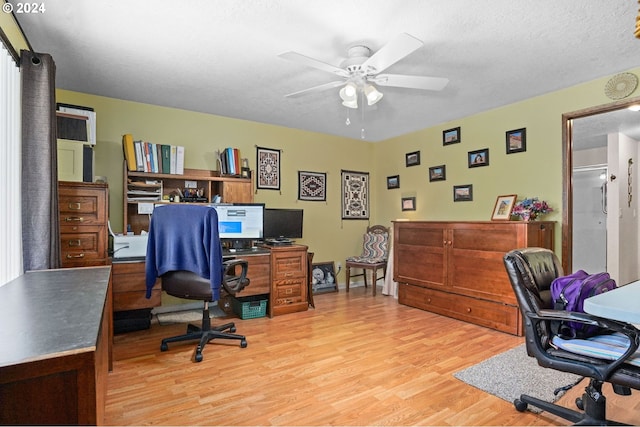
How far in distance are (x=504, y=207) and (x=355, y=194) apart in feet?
7.44

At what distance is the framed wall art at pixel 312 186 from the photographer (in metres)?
4.86

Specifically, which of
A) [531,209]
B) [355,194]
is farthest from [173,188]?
[531,209]

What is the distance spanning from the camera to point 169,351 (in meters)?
2.73

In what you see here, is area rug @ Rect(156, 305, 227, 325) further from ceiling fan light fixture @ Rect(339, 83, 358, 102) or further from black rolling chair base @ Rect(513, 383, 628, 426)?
black rolling chair base @ Rect(513, 383, 628, 426)

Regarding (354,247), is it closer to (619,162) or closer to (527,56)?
(527,56)

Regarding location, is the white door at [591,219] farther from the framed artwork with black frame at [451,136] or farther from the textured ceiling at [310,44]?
the textured ceiling at [310,44]

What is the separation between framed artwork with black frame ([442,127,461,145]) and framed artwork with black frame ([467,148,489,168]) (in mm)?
274

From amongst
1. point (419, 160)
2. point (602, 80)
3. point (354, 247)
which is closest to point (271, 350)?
point (354, 247)

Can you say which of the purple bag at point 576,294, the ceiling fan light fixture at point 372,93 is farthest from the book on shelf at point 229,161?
the purple bag at point 576,294

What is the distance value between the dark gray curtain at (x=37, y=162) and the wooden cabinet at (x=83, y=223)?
50cm

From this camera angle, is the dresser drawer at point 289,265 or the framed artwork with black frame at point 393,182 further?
the framed artwork with black frame at point 393,182

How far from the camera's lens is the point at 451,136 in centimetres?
434

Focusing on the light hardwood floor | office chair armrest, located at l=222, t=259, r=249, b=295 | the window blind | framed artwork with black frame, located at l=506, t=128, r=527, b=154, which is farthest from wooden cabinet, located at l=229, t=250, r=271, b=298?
framed artwork with black frame, located at l=506, t=128, r=527, b=154

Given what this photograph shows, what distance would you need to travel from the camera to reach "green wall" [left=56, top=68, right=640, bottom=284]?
3.42 meters
